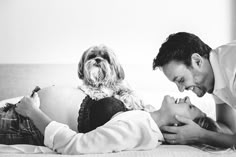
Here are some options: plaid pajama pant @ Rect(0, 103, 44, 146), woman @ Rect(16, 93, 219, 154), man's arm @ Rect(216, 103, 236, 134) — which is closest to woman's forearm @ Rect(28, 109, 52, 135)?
woman @ Rect(16, 93, 219, 154)

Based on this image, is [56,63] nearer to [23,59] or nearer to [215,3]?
[23,59]

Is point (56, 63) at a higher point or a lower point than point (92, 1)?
lower

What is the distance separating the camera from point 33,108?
147 centimetres

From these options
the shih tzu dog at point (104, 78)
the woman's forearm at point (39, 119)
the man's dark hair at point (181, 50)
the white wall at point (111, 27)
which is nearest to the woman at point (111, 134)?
the woman's forearm at point (39, 119)

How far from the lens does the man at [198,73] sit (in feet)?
4.55

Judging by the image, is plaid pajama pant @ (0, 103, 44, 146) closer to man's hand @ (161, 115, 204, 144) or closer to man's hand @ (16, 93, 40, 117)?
man's hand @ (16, 93, 40, 117)

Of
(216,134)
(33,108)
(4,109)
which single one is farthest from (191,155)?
(4,109)

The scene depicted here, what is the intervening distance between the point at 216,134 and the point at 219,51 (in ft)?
1.18

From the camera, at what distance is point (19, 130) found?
156 centimetres

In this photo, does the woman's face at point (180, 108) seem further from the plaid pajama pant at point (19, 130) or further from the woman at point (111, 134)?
the plaid pajama pant at point (19, 130)

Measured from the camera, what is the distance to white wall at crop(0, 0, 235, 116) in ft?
8.80

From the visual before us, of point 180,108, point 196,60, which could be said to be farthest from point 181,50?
point 180,108

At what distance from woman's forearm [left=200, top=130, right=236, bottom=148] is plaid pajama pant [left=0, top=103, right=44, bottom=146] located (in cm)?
72

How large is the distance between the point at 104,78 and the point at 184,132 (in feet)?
2.39
